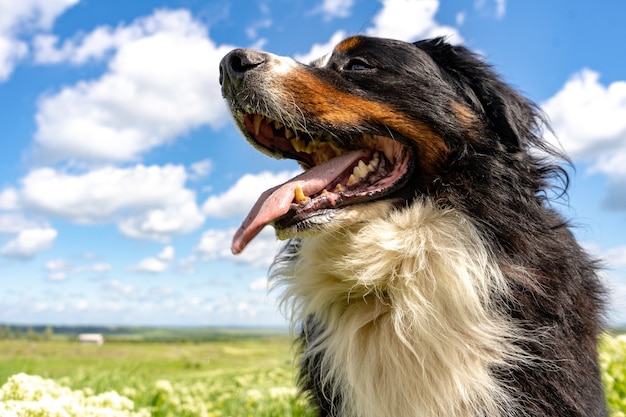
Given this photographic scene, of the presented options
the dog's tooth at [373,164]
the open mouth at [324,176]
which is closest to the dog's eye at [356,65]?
the open mouth at [324,176]

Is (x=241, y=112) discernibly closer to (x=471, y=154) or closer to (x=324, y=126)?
(x=324, y=126)

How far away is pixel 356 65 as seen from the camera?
10.5 ft

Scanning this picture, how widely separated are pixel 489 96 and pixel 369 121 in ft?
2.25

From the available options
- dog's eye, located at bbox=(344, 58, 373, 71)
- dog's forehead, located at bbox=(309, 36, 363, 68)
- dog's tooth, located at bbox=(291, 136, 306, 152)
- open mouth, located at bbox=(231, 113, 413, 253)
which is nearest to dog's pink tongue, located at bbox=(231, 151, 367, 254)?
open mouth, located at bbox=(231, 113, 413, 253)

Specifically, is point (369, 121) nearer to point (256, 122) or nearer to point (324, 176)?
point (324, 176)

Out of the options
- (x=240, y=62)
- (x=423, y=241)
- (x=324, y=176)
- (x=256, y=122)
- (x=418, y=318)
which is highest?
(x=240, y=62)

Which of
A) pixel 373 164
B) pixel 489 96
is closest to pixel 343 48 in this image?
pixel 373 164

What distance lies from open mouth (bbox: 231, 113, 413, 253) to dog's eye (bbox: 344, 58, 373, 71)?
0.41 metres

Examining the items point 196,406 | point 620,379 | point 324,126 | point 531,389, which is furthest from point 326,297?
point 620,379

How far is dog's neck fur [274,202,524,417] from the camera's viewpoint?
2.68 meters

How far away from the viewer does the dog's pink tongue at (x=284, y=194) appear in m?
2.82

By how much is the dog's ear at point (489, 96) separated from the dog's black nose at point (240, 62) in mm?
1037

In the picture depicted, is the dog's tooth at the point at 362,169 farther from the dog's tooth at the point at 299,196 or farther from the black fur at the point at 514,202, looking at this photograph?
the dog's tooth at the point at 299,196

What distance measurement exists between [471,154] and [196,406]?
10.3 ft
